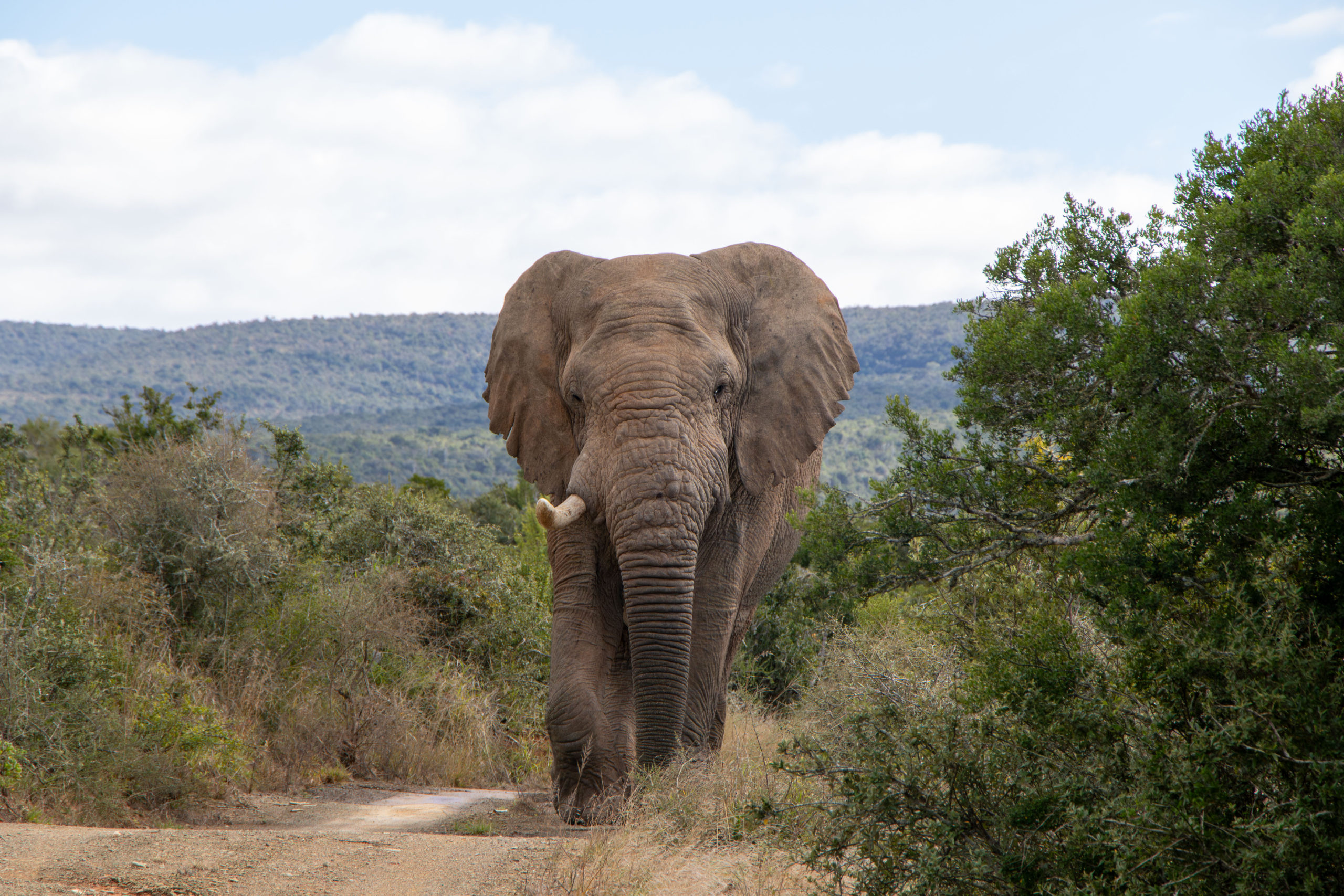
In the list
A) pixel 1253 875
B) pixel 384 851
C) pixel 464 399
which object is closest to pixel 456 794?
pixel 384 851

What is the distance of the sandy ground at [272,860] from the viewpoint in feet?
16.8

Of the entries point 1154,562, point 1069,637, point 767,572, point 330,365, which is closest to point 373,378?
point 330,365

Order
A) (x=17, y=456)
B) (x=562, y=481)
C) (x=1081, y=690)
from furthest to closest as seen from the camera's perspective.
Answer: (x=17, y=456)
(x=562, y=481)
(x=1081, y=690)

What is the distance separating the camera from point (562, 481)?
8.04m

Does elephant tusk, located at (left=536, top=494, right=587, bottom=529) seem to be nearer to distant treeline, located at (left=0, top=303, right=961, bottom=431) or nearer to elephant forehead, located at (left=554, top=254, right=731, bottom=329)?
elephant forehead, located at (left=554, top=254, right=731, bottom=329)

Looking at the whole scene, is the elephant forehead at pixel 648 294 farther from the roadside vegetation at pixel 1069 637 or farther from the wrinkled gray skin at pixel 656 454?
the roadside vegetation at pixel 1069 637

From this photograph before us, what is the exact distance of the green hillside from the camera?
95062mm

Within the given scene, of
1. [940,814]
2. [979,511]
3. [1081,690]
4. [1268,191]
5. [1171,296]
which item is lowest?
[940,814]

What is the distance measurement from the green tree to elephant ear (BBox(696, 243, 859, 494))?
268cm

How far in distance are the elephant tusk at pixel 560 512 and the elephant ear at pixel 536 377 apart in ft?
2.58

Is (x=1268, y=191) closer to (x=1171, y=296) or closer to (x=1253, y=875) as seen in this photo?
(x=1171, y=296)

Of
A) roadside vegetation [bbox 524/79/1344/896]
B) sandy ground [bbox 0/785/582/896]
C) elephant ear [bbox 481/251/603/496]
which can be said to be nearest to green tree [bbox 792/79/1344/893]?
roadside vegetation [bbox 524/79/1344/896]

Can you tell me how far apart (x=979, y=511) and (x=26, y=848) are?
177 inches

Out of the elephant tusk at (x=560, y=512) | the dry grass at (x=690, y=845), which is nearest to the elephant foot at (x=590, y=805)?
the dry grass at (x=690, y=845)
